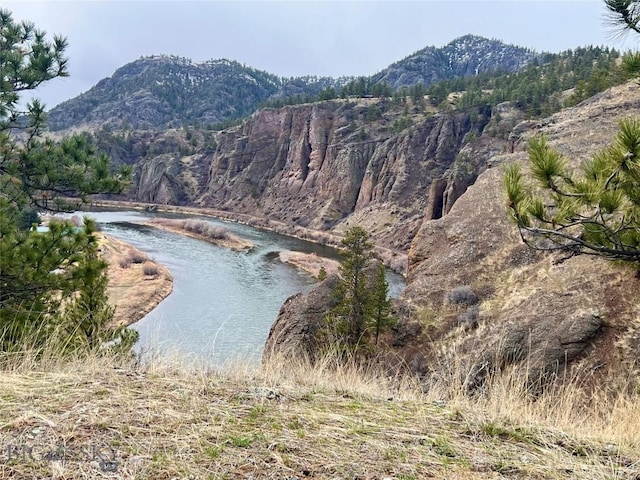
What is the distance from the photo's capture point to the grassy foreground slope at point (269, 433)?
3.01 m

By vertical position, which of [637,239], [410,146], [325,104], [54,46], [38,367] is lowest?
[38,367]

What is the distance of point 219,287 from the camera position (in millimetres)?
39344

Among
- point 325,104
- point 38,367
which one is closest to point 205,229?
point 325,104

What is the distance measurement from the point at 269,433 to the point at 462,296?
475 inches

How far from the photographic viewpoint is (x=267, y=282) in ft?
137

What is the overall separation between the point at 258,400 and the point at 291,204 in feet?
291

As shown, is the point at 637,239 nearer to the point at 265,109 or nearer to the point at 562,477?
the point at 562,477

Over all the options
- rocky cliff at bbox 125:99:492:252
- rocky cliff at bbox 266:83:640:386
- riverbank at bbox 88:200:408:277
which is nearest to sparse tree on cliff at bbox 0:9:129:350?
rocky cliff at bbox 266:83:640:386

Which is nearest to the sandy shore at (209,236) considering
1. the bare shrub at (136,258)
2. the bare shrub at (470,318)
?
the bare shrub at (136,258)

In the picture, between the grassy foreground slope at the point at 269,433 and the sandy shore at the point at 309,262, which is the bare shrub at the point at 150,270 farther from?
the grassy foreground slope at the point at 269,433

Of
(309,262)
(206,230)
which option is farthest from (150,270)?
(206,230)

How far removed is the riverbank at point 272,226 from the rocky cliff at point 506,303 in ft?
102

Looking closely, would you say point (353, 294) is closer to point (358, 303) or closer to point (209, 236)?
point (358, 303)

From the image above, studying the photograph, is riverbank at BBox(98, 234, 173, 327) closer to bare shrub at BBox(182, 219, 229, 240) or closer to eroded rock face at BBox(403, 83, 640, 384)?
bare shrub at BBox(182, 219, 229, 240)
